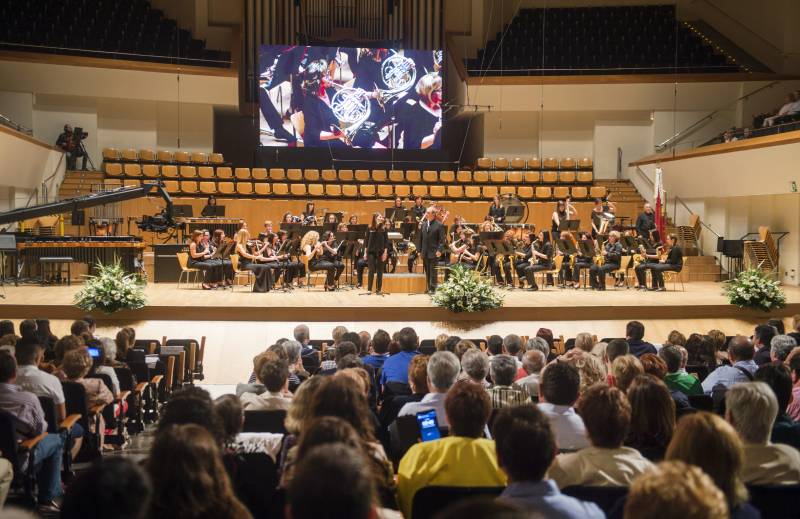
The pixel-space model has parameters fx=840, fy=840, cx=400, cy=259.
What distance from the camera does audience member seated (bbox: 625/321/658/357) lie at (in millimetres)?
7152

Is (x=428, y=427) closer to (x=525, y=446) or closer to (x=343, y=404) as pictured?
(x=343, y=404)

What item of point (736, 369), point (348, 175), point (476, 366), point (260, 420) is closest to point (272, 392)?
point (260, 420)

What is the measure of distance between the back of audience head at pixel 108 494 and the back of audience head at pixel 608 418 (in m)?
1.90

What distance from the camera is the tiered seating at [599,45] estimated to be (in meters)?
22.2

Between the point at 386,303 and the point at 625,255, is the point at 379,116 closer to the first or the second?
the point at 625,255

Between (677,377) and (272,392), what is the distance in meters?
2.79

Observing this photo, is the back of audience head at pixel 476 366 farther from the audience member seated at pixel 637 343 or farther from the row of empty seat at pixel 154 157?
the row of empty seat at pixel 154 157

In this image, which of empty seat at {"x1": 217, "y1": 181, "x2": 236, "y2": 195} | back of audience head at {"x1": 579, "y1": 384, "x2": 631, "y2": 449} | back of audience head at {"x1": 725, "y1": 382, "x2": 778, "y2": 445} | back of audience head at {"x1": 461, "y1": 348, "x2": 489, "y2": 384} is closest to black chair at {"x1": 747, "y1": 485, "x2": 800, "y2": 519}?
back of audience head at {"x1": 725, "y1": 382, "x2": 778, "y2": 445}

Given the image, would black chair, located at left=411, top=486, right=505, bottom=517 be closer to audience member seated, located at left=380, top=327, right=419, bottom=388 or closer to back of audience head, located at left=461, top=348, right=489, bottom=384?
back of audience head, located at left=461, top=348, right=489, bottom=384

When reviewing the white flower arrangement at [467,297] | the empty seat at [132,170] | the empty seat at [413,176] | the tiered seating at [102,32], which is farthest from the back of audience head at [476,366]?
the tiered seating at [102,32]

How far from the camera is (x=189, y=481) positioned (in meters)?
2.37

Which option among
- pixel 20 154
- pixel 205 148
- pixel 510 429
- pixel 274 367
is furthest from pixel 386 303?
pixel 205 148

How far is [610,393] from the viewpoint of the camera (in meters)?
3.32

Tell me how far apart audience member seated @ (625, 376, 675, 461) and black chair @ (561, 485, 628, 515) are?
0.70 m
